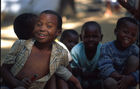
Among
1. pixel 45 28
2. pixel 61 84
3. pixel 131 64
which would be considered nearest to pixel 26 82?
pixel 61 84

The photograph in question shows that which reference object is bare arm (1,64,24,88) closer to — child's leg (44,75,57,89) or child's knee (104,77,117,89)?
child's leg (44,75,57,89)

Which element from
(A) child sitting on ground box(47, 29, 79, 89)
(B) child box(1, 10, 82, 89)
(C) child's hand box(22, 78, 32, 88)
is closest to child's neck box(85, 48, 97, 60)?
(A) child sitting on ground box(47, 29, 79, 89)

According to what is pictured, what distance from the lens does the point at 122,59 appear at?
334 cm

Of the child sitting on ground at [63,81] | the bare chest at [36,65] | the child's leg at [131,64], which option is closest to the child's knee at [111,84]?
the child's leg at [131,64]

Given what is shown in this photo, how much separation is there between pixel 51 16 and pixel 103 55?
977 mm

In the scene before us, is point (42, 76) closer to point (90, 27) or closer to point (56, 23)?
point (56, 23)

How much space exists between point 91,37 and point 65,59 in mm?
610

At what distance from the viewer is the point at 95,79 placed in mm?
3510

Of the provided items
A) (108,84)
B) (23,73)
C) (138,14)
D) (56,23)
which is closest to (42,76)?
(23,73)

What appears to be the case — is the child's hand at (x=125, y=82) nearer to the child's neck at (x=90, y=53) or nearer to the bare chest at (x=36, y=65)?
the child's neck at (x=90, y=53)

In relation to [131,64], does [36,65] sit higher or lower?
higher

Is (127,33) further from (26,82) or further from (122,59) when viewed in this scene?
(26,82)

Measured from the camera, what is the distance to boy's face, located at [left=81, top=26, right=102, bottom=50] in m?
3.33

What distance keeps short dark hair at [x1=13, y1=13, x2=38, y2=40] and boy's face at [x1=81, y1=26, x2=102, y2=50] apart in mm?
693
